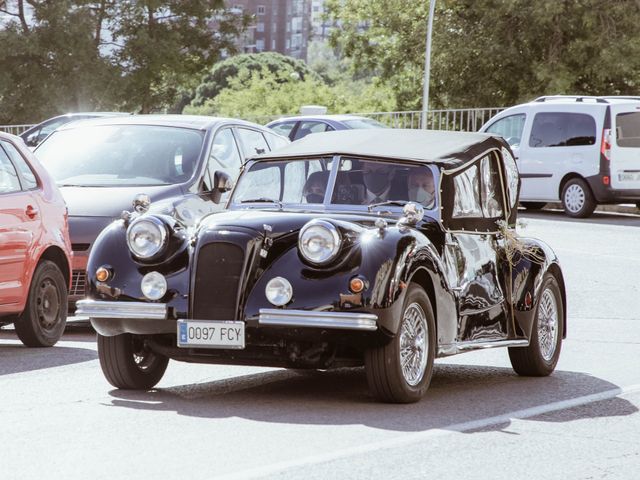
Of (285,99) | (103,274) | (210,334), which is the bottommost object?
(210,334)

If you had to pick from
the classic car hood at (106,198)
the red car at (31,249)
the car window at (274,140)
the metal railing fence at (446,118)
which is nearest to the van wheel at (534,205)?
the metal railing fence at (446,118)

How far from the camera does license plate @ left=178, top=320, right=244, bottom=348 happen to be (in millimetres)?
8500

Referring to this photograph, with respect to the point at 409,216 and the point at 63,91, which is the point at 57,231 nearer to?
the point at 409,216

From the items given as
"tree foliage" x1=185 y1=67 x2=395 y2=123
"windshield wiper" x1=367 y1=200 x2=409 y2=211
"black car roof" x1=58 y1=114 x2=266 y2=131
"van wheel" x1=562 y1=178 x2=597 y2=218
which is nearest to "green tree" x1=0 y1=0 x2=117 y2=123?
"tree foliage" x1=185 y1=67 x2=395 y2=123

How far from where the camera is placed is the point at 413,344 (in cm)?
879

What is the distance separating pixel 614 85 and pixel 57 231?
1370 inches

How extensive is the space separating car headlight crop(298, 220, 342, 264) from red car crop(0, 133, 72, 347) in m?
3.59

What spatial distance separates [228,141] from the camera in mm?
14828

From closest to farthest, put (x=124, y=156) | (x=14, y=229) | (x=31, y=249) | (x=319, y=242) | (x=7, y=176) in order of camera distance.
→ (x=319, y=242), (x=14, y=229), (x=31, y=249), (x=7, y=176), (x=124, y=156)

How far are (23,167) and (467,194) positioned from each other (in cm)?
371

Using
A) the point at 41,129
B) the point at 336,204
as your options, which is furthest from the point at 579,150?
the point at 336,204

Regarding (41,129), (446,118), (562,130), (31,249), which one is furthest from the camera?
(446,118)

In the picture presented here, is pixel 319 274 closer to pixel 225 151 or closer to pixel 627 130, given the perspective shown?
pixel 225 151

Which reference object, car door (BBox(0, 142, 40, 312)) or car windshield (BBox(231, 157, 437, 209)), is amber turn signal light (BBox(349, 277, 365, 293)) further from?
car door (BBox(0, 142, 40, 312))
